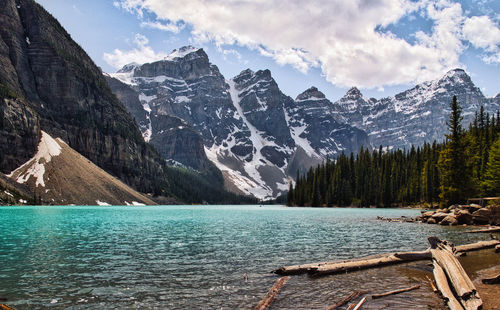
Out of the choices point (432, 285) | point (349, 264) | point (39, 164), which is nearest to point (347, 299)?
point (432, 285)

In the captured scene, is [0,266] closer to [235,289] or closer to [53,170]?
[235,289]

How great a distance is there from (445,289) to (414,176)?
12114 cm

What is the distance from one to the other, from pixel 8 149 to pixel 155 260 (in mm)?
153712

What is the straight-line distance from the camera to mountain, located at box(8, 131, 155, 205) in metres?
134

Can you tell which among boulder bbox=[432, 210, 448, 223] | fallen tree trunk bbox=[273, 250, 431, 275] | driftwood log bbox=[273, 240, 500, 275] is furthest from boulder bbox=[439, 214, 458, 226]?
fallen tree trunk bbox=[273, 250, 431, 275]

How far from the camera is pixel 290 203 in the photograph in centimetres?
18425

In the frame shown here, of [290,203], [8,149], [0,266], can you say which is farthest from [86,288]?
[290,203]

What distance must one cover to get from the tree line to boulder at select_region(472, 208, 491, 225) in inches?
718

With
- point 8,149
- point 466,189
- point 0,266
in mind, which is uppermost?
point 8,149

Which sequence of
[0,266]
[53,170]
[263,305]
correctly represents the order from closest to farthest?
[263,305] → [0,266] → [53,170]

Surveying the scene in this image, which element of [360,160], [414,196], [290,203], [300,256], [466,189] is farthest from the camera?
[290,203]

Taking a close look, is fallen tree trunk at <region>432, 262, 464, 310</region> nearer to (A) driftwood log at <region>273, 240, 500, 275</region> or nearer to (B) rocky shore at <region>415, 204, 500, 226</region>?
(A) driftwood log at <region>273, 240, 500, 275</region>

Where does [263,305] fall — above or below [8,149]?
below

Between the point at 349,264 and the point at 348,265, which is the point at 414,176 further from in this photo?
the point at 348,265
